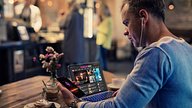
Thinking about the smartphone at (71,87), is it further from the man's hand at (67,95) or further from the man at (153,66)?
the man at (153,66)

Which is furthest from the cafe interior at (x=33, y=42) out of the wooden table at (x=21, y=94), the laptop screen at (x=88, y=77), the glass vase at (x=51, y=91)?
the laptop screen at (x=88, y=77)

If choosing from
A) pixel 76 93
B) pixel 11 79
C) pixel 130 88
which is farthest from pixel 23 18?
pixel 130 88

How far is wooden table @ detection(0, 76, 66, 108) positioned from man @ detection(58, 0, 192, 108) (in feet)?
2.32

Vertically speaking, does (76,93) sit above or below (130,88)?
below

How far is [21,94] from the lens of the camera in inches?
83.7

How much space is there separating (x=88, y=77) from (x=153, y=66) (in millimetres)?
796

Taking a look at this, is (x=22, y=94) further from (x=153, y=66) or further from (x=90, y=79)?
(x=153, y=66)

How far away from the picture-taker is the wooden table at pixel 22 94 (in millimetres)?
1858

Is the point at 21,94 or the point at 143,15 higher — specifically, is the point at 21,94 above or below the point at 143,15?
below

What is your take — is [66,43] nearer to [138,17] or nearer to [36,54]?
[36,54]

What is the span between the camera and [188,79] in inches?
47.5

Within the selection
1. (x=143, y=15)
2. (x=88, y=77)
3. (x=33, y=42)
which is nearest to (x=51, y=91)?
(x=88, y=77)

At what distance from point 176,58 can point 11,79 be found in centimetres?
399

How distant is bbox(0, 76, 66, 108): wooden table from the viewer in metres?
1.86
